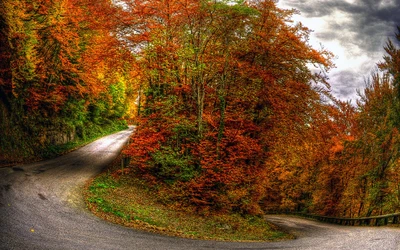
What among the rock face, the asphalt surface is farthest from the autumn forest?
the asphalt surface

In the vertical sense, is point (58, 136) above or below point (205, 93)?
below

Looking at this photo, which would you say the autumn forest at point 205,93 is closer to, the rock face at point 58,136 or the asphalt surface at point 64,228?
the rock face at point 58,136

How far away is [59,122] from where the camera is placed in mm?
24875

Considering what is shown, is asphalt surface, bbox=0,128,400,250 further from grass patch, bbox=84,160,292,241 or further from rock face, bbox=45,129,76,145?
rock face, bbox=45,129,76,145

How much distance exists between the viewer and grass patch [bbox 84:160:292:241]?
11.8 meters

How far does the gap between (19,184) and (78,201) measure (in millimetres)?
3038

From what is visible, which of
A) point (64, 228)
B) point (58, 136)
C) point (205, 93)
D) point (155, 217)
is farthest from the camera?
point (58, 136)

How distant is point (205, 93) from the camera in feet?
53.2

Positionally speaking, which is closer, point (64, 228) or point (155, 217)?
point (64, 228)

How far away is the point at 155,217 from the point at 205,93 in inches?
264

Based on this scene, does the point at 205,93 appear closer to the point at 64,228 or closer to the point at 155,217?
the point at 155,217

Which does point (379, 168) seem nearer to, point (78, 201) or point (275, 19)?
point (275, 19)

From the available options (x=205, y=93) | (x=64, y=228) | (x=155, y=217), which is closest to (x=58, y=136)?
(x=205, y=93)

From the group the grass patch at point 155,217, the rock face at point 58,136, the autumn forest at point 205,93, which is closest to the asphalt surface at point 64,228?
the grass patch at point 155,217
